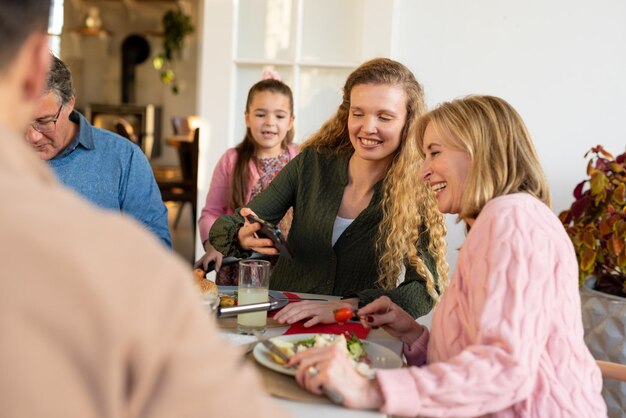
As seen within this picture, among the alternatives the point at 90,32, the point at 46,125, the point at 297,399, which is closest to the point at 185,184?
the point at 46,125

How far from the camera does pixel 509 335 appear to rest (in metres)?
1.17

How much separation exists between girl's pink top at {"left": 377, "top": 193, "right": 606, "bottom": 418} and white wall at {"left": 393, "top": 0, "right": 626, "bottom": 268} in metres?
1.92

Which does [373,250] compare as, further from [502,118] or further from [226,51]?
[226,51]

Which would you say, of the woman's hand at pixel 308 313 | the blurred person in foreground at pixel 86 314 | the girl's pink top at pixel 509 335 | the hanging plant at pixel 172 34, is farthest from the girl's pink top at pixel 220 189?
the hanging plant at pixel 172 34

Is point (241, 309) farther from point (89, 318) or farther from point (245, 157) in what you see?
point (245, 157)

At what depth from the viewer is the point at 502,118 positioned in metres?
1.44

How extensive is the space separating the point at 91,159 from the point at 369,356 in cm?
133

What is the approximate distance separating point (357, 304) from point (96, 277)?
55.0 inches

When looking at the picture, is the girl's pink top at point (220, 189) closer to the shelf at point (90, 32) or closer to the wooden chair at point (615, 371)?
the wooden chair at point (615, 371)

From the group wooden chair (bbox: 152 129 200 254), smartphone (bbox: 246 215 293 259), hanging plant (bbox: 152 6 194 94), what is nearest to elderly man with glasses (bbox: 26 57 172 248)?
smartphone (bbox: 246 215 293 259)

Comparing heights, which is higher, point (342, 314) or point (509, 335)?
point (509, 335)

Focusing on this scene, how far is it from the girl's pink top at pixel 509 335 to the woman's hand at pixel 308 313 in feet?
1.26

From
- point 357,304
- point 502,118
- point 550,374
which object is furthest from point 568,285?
point 357,304

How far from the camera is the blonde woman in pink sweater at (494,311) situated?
1.16 meters
